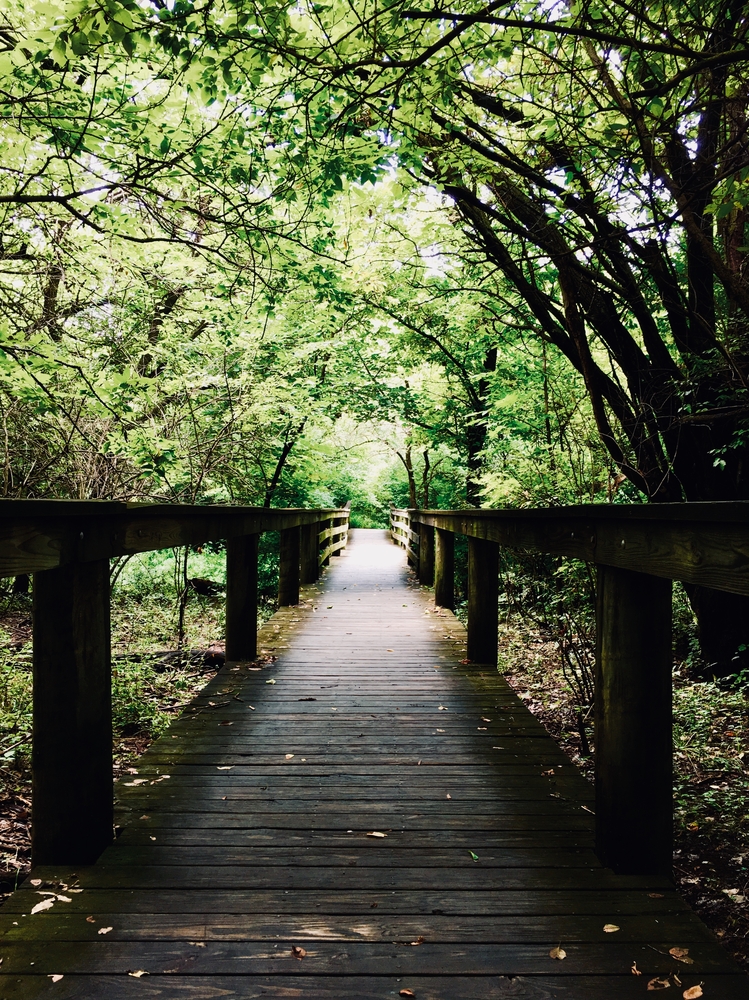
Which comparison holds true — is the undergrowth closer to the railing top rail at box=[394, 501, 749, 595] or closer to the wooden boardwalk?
the wooden boardwalk

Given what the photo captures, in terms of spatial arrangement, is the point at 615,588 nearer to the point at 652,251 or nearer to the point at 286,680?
the point at 286,680

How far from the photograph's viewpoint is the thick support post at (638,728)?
7.06 ft

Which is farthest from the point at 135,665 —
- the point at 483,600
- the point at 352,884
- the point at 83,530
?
the point at 352,884

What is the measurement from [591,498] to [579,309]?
5.39ft

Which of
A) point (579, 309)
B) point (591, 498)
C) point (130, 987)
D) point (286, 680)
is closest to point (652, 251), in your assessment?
point (579, 309)

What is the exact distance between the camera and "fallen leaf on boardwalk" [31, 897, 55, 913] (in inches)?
77.3

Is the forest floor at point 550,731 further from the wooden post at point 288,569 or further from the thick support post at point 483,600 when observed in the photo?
the wooden post at point 288,569

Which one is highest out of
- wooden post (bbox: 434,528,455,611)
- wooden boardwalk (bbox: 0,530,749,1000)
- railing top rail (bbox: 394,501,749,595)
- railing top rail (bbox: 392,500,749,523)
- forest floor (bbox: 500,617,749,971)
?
railing top rail (bbox: 392,500,749,523)

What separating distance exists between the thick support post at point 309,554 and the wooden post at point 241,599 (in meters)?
4.24

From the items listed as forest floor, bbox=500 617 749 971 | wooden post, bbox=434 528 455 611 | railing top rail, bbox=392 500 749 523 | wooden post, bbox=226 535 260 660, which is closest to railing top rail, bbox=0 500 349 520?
wooden post, bbox=226 535 260 660

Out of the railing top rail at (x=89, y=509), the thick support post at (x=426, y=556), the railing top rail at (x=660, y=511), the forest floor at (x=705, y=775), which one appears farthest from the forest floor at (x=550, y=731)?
the thick support post at (x=426, y=556)

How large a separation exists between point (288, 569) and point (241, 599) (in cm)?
245

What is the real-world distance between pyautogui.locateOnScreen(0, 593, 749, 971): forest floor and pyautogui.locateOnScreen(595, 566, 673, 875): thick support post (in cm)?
64

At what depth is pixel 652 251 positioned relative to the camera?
4902 mm
